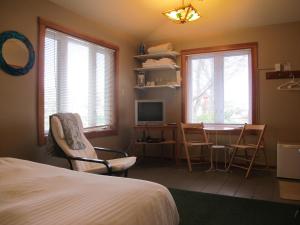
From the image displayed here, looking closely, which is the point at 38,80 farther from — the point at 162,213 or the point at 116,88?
the point at 162,213

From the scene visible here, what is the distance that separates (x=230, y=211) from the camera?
2.48 m

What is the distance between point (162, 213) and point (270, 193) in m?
2.20

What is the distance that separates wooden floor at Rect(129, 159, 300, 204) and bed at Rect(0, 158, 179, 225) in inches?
71.9

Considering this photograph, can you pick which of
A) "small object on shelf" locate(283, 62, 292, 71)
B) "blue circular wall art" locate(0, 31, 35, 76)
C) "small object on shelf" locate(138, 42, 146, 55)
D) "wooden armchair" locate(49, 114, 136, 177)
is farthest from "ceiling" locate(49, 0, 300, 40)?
"wooden armchair" locate(49, 114, 136, 177)

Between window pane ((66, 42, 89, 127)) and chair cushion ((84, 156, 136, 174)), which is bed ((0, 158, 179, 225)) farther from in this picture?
window pane ((66, 42, 89, 127))

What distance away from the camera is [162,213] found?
1.32 meters

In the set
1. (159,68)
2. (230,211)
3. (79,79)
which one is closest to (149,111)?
(159,68)

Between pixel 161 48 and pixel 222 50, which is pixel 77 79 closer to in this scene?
pixel 161 48

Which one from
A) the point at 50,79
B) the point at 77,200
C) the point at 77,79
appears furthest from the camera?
the point at 77,79

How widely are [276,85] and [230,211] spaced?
2.53 m

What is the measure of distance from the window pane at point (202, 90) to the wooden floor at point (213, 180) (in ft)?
3.15

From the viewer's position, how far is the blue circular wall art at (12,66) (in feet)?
8.69

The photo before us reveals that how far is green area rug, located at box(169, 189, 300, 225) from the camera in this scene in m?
2.27

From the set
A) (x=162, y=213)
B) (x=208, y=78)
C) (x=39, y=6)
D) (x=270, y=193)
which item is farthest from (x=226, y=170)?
(x=39, y=6)
